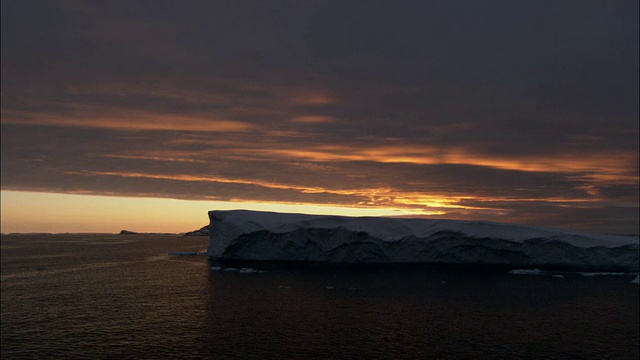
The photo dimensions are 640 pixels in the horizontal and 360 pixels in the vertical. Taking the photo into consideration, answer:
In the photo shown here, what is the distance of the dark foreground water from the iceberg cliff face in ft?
16.6

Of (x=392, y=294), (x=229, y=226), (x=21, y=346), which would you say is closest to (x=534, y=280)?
(x=392, y=294)

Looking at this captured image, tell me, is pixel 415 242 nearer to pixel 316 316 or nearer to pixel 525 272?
pixel 525 272

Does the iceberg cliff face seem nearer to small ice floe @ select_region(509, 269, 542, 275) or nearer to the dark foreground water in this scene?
small ice floe @ select_region(509, 269, 542, 275)

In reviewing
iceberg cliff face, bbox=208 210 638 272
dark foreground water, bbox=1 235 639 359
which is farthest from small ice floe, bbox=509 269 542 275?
dark foreground water, bbox=1 235 639 359

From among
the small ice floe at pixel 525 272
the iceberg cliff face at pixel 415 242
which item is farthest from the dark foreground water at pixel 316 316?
the iceberg cliff face at pixel 415 242

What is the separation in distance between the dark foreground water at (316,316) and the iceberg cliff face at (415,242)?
5.06 metres

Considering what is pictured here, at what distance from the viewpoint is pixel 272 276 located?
3344cm

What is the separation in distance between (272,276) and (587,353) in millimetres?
21064

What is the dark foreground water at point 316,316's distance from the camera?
53.1 ft

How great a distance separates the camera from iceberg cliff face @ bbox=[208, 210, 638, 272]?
39.3 m

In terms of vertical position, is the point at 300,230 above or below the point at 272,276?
above

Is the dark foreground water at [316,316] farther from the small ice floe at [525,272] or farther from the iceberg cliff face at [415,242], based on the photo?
the iceberg cliff face at [415,242]

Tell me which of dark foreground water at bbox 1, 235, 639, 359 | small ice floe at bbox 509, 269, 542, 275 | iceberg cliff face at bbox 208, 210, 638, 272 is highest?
iceberg cliff face at bbox 208, 210, 638, 272

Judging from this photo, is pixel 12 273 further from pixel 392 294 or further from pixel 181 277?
pixel 392 294
